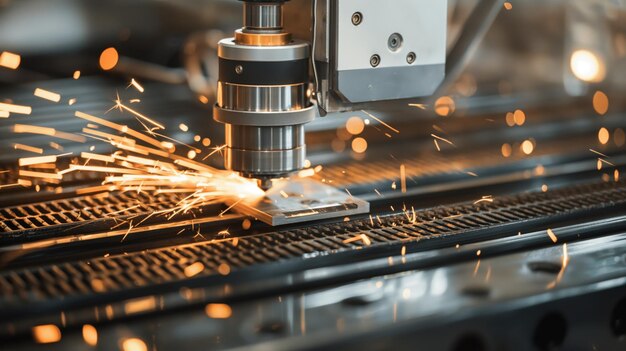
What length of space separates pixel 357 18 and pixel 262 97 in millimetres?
172

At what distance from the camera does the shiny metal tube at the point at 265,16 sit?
1.38 m

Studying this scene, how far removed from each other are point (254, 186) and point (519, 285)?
0.52m

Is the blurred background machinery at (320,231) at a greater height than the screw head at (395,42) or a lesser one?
lesser

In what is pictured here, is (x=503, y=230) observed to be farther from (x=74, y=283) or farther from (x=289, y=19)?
(x=74, y=283)

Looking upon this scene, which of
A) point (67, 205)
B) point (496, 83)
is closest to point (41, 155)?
point (67, 205)

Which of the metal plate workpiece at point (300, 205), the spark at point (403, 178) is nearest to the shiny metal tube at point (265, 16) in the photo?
the metal plate workpiece at point (300, 205)

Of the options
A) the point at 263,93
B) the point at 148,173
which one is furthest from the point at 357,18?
the point at 148,173

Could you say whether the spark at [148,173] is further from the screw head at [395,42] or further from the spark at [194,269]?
the screw head at [395,42]

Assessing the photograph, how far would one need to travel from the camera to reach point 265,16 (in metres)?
1.38

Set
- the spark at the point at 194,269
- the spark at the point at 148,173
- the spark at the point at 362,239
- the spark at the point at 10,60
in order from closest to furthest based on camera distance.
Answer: the spark at the point at 194,269
the spark at the point at 362,239
the spark at the point at 148,173
the spark at the point at 10,60

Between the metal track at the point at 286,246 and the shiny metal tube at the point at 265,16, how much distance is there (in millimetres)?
294

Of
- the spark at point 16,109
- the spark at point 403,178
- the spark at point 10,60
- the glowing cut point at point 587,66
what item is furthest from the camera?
the glowing cut point at point 587,66

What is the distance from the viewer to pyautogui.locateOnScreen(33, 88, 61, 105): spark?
7.11ft

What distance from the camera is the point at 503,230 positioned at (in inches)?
56.5
